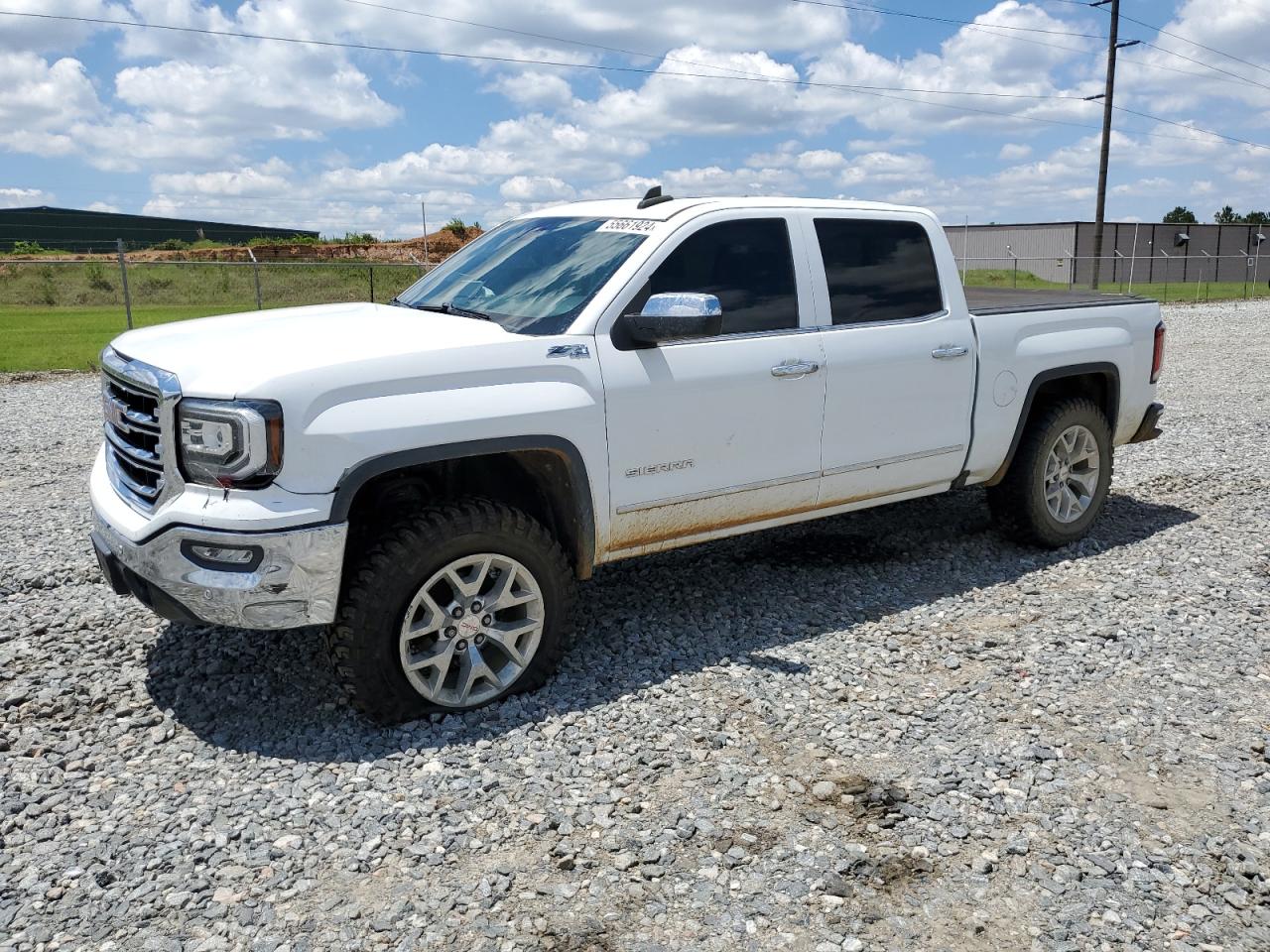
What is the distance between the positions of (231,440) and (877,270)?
320cm

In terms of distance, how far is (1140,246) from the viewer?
218ft

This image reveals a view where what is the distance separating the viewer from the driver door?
4.25 m

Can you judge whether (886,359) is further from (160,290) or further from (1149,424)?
(160,290)

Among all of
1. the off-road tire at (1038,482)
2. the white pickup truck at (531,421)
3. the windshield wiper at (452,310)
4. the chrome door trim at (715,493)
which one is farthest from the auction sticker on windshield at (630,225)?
the off-road tire at (1038,482)

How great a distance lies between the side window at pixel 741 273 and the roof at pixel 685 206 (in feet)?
0.40

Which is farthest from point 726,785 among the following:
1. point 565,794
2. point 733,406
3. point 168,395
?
point 168,395

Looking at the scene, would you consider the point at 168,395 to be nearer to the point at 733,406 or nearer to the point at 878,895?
the point at 733,406

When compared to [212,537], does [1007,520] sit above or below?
below

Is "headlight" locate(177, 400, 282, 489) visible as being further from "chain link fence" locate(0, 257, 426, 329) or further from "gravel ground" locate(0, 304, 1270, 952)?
"chain link fence" locate(0, 257, 426, 329)

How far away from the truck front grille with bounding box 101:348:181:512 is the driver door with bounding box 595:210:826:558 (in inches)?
63.7

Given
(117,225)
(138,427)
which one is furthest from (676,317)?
(117,225)

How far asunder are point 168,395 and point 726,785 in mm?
2347

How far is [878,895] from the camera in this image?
9.82ft

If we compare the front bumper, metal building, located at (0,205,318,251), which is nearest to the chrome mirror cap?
the front bumper
